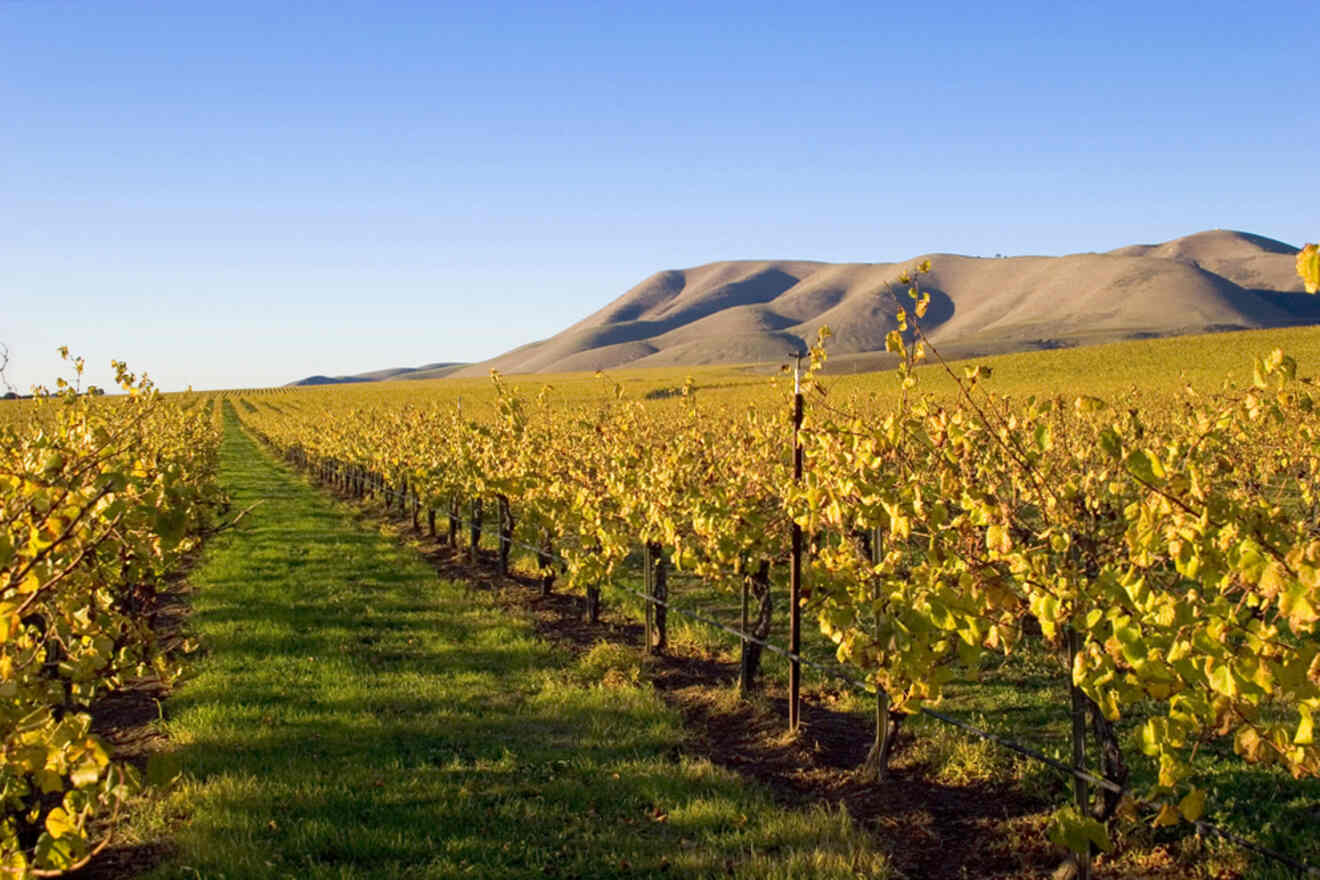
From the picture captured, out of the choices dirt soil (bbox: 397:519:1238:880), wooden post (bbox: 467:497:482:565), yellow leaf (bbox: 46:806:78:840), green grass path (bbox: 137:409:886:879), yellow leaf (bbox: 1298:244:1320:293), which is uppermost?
yellow leaf (bbox: 1298:244:1320:293)

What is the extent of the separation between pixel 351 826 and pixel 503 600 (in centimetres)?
679

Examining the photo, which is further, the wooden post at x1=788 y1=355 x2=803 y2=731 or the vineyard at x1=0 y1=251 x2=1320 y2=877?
the wooden post at x1=788 y1=355 x2=803 y2=731

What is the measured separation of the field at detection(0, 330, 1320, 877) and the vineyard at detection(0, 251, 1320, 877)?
4cm

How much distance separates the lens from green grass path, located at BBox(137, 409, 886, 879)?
4.95 m

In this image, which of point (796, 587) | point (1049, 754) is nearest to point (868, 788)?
point (1049, 754)

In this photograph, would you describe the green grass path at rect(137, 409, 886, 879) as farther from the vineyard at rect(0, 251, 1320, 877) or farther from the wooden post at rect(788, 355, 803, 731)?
the wooden post at rect(788, 355, 803, 731)

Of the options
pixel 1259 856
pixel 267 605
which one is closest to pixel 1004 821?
pixel 1259 856

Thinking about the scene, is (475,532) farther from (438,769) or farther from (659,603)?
(438,769)

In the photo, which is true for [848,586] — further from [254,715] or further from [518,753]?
[254,715]

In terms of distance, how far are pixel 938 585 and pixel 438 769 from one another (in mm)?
3877

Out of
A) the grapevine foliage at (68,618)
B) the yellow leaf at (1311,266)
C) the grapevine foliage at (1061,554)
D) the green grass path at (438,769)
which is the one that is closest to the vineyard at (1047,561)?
the grapevine foliage at (1061,554)

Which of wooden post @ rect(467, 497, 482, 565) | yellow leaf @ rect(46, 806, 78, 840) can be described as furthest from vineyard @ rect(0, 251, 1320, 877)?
wooden post @ rect(467, 497, 482, 565)

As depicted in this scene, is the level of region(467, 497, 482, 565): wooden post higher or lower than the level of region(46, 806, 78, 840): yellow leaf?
lower

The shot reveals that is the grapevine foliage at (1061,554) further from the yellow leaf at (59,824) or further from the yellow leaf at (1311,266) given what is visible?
the yellow leaf at (59,824)
